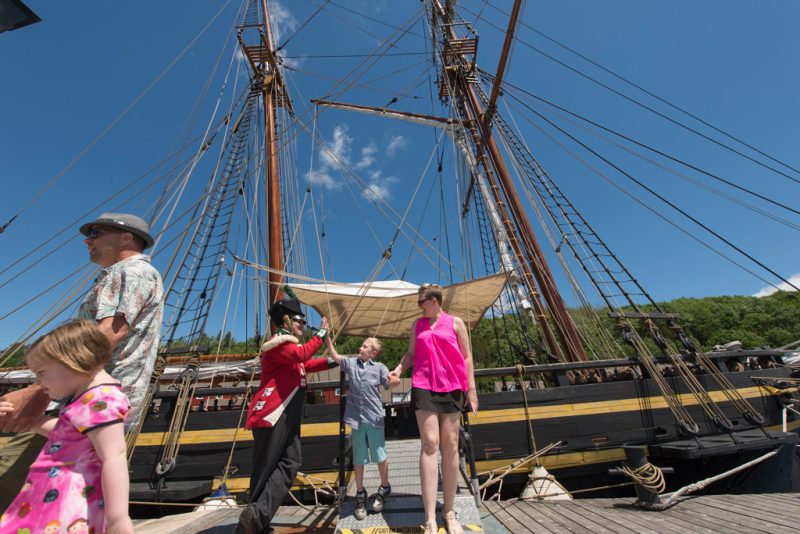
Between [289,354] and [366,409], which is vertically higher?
[289,354]

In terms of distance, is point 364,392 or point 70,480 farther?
point 364,392

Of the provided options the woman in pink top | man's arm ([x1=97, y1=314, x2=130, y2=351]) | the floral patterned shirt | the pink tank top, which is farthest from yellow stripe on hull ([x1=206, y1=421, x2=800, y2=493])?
man's arm ([x1=97, y1=314, x2=130, y2=351])

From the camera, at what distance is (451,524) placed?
222 cm

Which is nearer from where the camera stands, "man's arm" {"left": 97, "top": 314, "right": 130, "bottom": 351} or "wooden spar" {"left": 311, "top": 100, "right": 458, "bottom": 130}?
"man's arm" {"left": 97, "top": 314, "right": 130, "bottom": 351}

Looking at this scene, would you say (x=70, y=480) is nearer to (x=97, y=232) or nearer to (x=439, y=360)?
(x=97, y=232)

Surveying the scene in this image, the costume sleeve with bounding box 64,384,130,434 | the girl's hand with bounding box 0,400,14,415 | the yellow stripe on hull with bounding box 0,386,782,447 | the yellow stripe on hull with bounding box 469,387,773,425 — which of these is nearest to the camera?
the costume sleeve with bounding box 64,384,130,434

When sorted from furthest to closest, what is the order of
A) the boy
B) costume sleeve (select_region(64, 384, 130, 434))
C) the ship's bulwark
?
the ship's bulwark
the boy
costume sleeve (select_region(64, 384, 130, 434))

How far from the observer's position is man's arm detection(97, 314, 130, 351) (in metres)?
1.53

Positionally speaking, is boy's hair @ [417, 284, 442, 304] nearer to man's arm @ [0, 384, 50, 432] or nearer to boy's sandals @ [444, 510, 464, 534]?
boy's sandals @ [444, 510, 464, 534]

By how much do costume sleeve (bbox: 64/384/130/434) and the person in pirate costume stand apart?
1316 mm

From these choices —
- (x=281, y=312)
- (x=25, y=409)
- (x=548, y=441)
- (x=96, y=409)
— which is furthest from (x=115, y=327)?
(x=548, y=441)

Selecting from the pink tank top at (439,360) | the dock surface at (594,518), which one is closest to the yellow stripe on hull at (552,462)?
the dock surface at (594,518)

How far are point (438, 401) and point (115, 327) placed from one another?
1735mm

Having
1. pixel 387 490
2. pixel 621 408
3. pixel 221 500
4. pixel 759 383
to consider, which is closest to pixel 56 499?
pixel 387 490
